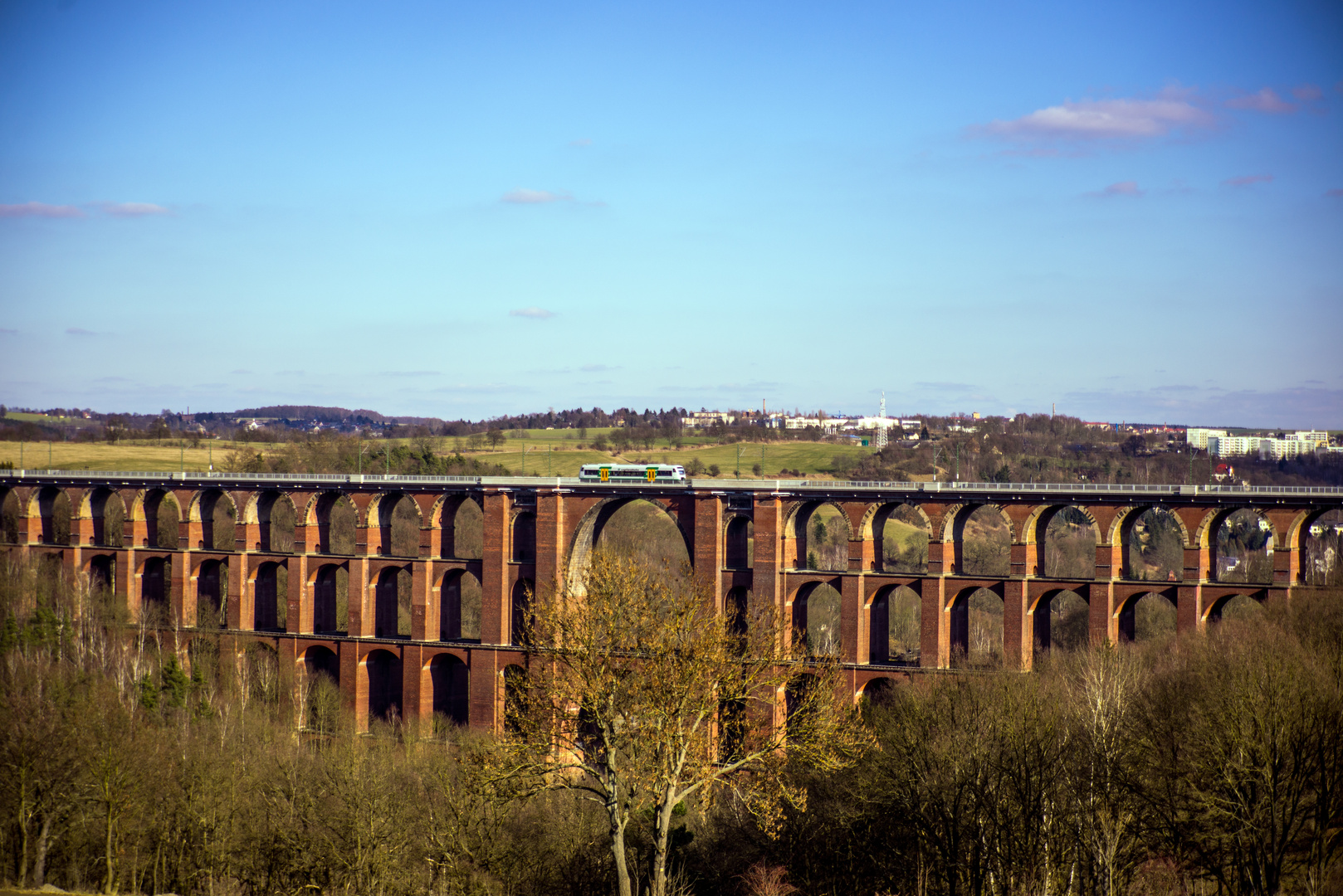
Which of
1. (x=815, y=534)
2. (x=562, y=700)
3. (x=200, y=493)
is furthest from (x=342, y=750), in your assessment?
(x=815, y=534)

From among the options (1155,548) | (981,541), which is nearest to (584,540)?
(981,541)

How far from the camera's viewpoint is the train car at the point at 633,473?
69.0 m

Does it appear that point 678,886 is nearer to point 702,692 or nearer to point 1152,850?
point 702,692

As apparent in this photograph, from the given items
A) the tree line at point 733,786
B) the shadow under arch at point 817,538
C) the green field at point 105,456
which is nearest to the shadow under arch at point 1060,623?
the tree line at point 733,786

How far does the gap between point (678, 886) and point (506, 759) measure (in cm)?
939

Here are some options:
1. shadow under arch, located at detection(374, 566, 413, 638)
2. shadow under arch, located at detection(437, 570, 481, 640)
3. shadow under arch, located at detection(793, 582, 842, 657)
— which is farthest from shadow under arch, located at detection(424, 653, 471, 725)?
shadow under arch, located at detection(793, 582, 842, 657)

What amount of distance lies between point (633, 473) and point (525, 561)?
8076 millimetres

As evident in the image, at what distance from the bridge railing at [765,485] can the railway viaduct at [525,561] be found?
0.15 meters

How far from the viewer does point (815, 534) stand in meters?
129

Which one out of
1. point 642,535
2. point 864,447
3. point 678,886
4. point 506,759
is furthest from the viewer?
point 864,447

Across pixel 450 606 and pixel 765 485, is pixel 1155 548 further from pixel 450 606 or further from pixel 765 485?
pixel 450 606

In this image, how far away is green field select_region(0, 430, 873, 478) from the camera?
5453 inches

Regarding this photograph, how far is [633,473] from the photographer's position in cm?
7094

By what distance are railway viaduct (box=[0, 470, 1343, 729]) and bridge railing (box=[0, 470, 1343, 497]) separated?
151mm
